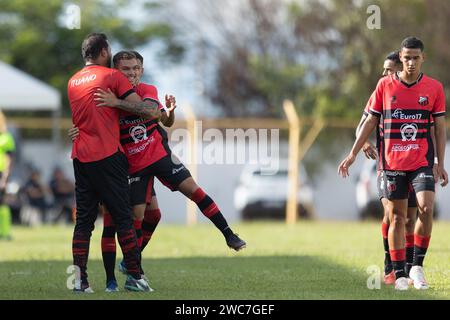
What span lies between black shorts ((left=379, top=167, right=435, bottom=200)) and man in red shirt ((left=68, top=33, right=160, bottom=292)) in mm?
2157

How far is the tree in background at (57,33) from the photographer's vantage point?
48384 millimetres

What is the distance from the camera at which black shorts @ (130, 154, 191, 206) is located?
9898 millimetres

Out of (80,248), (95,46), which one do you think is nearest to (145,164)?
(80,248)

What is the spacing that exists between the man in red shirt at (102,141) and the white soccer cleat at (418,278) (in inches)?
97.5

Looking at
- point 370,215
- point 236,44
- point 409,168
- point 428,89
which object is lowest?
point 370,215

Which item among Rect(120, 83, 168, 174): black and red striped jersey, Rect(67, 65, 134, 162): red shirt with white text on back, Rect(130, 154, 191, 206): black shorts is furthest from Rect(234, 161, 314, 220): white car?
Rect(67, 65, 134, 162): red shirt with white text on back

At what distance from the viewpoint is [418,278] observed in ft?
31.3

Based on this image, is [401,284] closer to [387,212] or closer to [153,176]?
[387,212]

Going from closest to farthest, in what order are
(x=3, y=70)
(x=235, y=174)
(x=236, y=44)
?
(x=3, y=70) < (x=235, y=174) < (x=236, y=44)

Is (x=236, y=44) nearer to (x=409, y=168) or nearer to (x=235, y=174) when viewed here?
(x=235, y=174)
